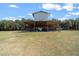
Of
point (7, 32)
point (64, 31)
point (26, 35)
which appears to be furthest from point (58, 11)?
point (7, 32)

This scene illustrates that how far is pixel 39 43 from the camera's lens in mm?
2506

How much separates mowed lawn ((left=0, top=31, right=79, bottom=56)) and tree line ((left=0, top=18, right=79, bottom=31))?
1.9 inches

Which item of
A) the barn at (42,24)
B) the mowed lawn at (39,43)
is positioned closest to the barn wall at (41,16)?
the barn at (42,24)

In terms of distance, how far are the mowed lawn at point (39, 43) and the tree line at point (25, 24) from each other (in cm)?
5

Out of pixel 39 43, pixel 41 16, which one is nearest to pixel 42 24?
pixel 41 16

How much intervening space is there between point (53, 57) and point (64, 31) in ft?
1.04

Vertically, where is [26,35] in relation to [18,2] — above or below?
below

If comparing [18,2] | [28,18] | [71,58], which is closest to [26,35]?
[28,18]

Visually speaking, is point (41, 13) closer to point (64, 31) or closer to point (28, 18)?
point (28, 18)

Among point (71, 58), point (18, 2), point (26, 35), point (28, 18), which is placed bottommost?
point (71, 58)

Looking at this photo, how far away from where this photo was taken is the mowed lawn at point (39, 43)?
247cm

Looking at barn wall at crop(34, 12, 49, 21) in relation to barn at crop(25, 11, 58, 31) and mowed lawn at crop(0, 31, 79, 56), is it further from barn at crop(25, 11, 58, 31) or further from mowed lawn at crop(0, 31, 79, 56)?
mowed lawn at crop(0, 31, 79, 56)

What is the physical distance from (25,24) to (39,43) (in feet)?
0.89

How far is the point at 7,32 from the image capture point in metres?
2.50
